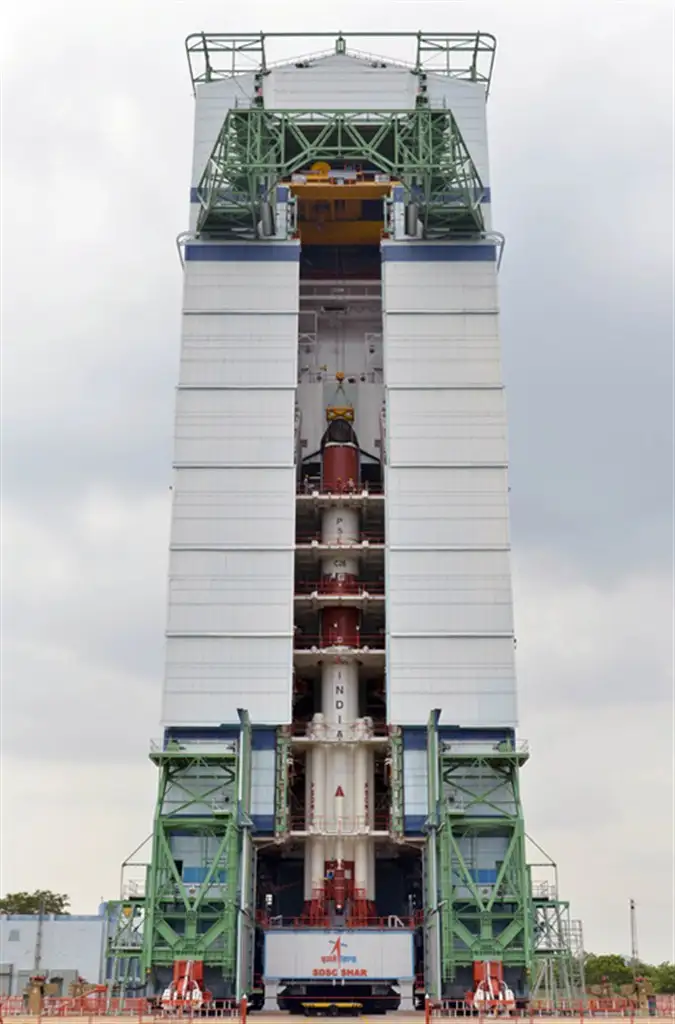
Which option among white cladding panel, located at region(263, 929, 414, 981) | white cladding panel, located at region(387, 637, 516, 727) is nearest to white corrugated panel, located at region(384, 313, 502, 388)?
white cladding panel, located at region(387, 637, 516, 727)

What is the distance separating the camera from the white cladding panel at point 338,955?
4606cm

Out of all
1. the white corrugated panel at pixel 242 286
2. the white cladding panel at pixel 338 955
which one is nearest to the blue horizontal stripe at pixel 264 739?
the white cladding panel at pixel 338 955

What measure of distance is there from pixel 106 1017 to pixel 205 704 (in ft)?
44.2

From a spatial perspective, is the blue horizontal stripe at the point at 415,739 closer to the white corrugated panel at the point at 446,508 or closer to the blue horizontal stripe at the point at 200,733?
the blue horizontal stripe at the point at 200,733

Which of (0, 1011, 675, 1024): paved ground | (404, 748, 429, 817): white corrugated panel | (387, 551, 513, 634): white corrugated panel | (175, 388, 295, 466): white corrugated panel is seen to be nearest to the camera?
(0, 1011, 675, 1024): paved ground

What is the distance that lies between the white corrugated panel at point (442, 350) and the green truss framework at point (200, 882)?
1753cm

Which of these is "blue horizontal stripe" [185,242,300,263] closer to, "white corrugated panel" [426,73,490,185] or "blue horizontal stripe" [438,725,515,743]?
"white corrugated panel" [426,73,490,185]

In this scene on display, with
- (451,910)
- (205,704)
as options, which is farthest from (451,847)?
(205,704)

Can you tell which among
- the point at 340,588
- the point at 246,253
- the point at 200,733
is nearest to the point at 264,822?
the point at 200,733

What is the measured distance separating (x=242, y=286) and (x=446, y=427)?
1153 centimetres

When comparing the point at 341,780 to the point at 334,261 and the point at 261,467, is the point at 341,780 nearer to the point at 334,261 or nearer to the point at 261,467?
the point at 261,467

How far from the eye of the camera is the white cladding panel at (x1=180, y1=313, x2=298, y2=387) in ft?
183

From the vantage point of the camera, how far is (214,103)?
209 ft

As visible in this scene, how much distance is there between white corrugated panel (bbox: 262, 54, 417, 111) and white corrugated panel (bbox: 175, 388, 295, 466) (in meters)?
16.4
